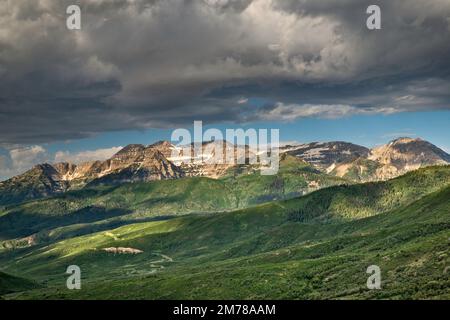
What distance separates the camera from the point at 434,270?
162 m
